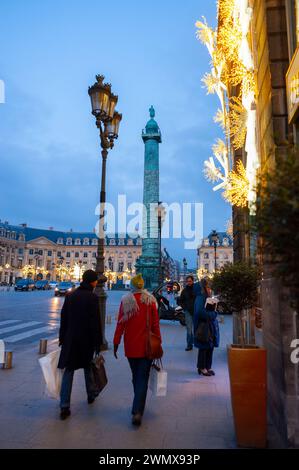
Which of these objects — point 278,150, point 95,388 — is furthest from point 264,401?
point 278,150

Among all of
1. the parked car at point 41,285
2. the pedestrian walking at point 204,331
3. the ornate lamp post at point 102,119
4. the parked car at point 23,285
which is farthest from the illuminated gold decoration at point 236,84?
the parked car at point 41,285

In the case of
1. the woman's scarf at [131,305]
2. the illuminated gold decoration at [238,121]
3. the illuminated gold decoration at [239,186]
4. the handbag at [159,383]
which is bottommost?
the handbag at [159,383]

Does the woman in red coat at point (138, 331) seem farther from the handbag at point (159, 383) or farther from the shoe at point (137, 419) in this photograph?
the handbag at point (159, 383)

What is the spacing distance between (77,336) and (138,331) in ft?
2.94

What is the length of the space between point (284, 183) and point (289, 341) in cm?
241

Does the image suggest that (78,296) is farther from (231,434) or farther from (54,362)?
(231,434)

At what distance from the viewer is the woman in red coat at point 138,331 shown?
4.88m

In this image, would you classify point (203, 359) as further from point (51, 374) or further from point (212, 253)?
point (212, 253)

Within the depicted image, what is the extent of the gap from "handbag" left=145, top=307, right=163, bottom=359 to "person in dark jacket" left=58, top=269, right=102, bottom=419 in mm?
804

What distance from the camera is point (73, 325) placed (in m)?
5.21

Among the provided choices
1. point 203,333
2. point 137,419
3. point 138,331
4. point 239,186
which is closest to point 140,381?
point 137,419

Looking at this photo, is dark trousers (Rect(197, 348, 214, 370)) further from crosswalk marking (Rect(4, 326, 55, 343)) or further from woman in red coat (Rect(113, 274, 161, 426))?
crosswalk marking (Rect(4, 326, 55, 343))

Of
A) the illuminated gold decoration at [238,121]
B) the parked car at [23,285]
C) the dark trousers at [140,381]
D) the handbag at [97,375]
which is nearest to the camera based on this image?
the dark trousers at [140,381]

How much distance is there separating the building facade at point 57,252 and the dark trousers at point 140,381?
342 ft
